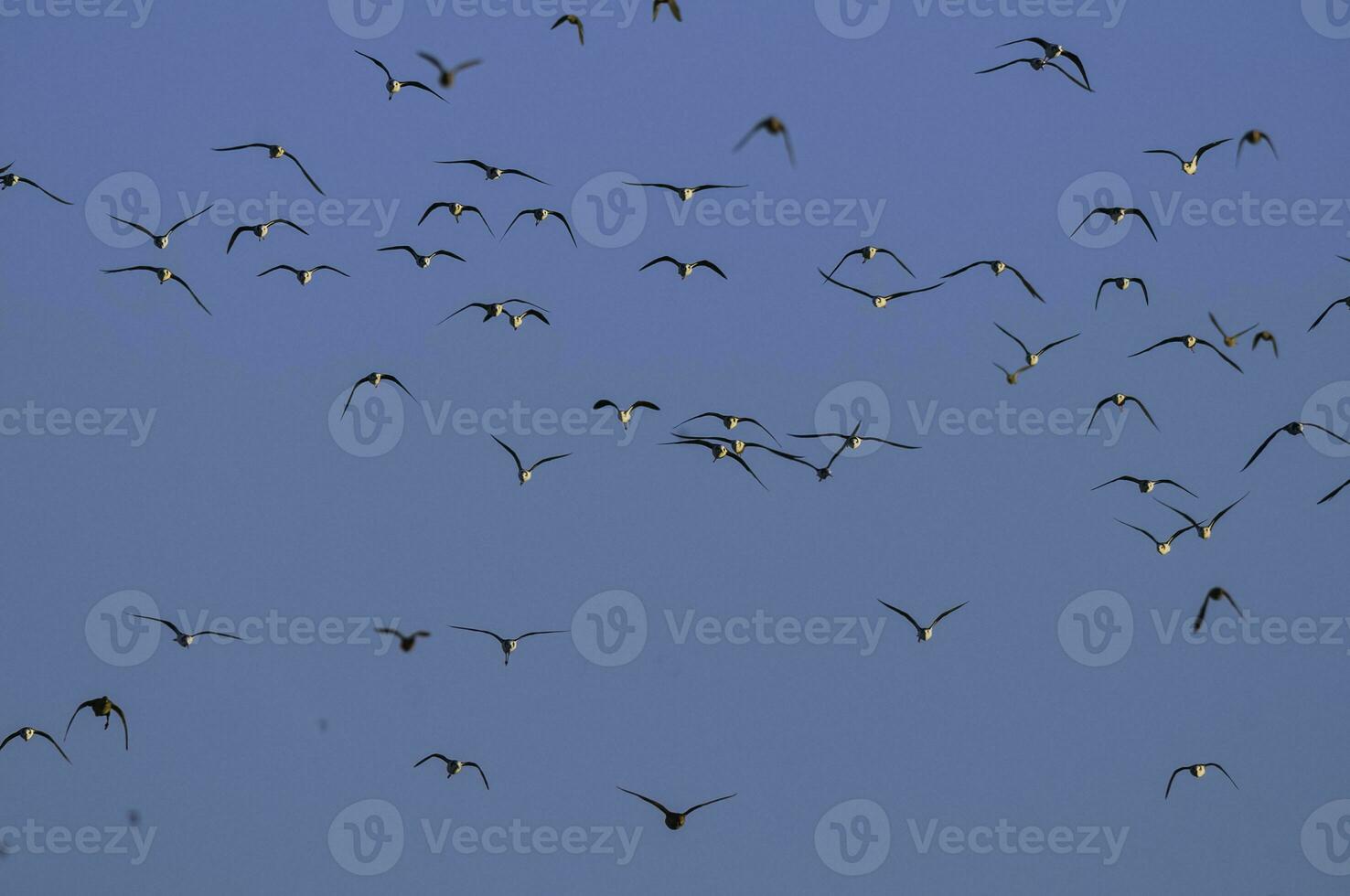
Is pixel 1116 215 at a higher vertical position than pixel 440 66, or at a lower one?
higher

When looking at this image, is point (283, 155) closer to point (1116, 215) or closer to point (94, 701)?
point (94, 701)

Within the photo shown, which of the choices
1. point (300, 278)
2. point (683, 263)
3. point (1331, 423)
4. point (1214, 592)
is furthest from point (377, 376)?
point (1331, 423)

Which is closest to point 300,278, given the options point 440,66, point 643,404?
point 643,404

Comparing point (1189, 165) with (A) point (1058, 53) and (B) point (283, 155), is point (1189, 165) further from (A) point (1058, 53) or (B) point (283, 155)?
(B) point (283, 155)

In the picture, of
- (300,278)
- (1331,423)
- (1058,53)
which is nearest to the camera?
(1058,53)

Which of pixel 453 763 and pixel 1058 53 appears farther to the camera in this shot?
pixel 453 763

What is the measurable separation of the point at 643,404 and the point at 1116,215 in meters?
10.1

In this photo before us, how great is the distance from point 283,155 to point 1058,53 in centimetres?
1410

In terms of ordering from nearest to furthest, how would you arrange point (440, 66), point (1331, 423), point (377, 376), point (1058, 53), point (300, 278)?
point (440, 66) → point (1058, 53) → point (300, 278) → point (377, 376) → point (1331, 423)

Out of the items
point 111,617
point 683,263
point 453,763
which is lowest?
point 453,763

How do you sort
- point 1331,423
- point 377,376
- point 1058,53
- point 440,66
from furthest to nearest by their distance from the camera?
1. point 1331,423
2. point 377,376
3. point 1058,53
4. point 440,66

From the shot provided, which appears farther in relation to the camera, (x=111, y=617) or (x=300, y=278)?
(x=111, y=617)

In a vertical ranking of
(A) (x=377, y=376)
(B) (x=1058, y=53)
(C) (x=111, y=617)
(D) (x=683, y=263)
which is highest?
(B) (x=1058, y=53)

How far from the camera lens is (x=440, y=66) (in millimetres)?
25391
